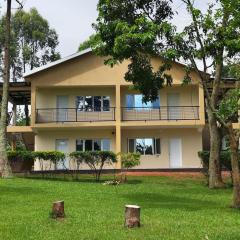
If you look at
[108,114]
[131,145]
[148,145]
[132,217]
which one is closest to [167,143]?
[148,145]

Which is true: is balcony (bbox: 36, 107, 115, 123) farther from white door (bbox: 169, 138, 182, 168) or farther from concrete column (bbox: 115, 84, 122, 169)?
white door (bbox: 169, 138, 182, 168)

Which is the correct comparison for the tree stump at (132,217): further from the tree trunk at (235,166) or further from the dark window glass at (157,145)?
the dark window glass at (157,145)

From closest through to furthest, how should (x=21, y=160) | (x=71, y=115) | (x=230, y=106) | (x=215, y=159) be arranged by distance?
(x=230, y=106)
(x=215, y=159)
(x=21, y=160)
(x=71, y=115)

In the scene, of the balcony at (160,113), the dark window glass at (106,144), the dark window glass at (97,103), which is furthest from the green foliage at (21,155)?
the balcony at (160,113)

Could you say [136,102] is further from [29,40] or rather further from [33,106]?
[29,40]

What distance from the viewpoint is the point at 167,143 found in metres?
32.9

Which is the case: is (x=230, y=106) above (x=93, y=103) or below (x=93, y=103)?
below

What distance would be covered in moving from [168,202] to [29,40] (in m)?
38.6

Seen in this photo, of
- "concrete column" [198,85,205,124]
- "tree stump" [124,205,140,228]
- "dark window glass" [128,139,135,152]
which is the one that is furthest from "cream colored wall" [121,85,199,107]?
"tree stump" [124,205,140,228]

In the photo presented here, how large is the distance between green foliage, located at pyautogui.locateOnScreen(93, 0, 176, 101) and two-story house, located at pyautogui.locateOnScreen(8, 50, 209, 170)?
13095 millimetres

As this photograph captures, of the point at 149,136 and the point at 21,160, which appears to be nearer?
the point at 21,160

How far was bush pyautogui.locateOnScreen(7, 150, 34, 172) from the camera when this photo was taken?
2591 centimetres

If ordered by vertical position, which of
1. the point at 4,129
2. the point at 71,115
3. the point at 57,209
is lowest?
the point at 57,209

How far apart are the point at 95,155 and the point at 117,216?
1311 centimetres
